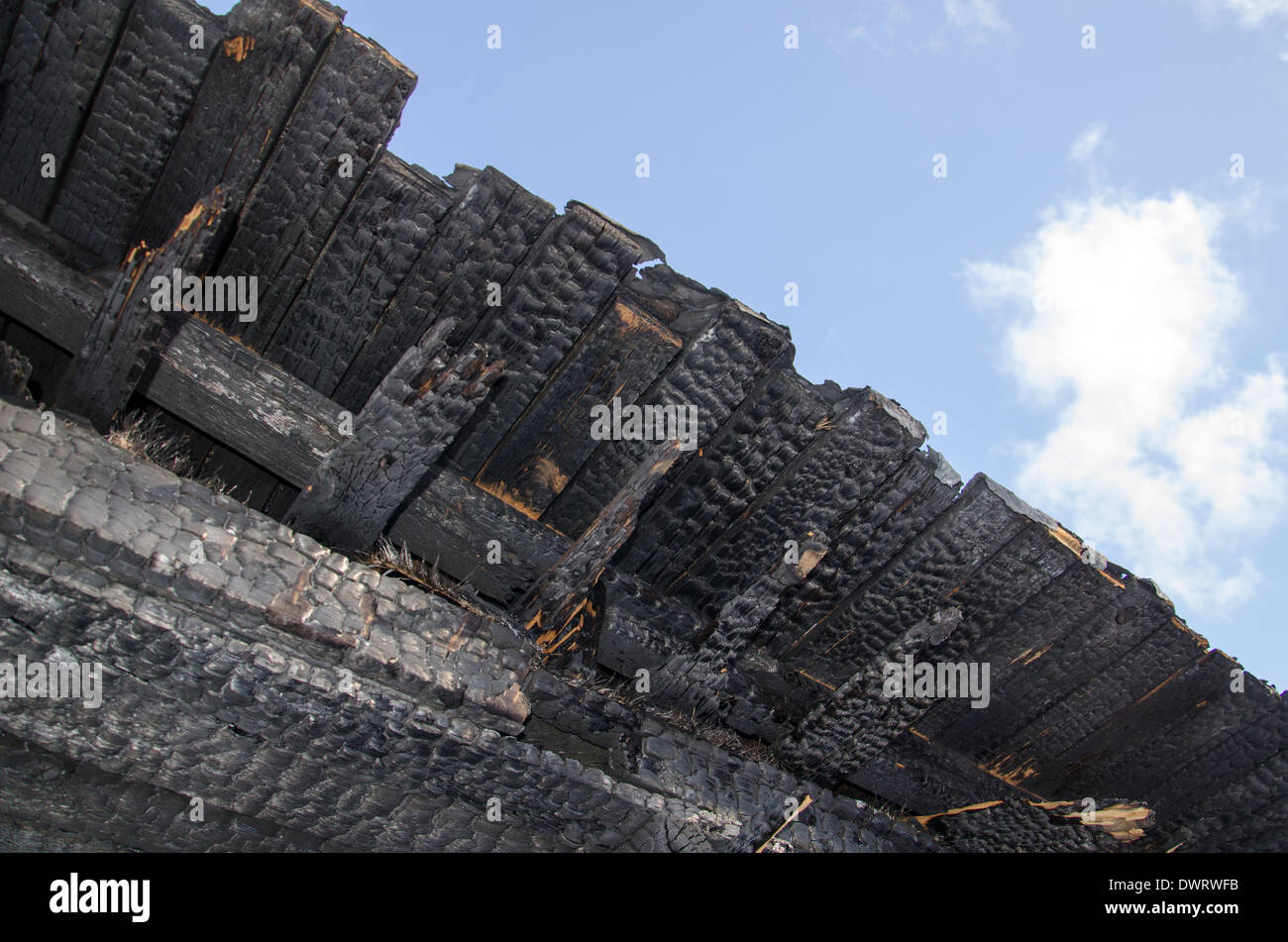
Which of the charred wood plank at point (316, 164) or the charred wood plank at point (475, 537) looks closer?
the charred wood plank at point (316, 164)

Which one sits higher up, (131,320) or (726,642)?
(131,320)

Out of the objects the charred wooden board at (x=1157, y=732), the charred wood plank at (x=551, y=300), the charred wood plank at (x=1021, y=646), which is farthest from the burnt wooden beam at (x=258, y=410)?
the charred wooden board at (x=1157, y=732)

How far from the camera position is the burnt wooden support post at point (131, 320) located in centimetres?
Result: 365

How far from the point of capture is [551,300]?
428cm

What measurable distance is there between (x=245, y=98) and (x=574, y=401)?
2.00 m

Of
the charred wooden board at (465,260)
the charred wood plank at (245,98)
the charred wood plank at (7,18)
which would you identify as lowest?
the charred wooden board at (465,260)

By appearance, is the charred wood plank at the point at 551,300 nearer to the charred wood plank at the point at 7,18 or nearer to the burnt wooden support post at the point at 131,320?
the burnt wooden support post at the point at 131,320

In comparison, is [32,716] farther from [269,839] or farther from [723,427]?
[723,427]

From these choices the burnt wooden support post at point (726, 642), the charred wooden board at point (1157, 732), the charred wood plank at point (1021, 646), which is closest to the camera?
the burnt wooden support post at point (726, 642)

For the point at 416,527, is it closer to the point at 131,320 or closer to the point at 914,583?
the point at 131,320

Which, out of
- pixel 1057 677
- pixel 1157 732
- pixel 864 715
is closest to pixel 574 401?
pixel 864 715

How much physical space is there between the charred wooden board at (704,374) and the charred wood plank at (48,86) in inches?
101

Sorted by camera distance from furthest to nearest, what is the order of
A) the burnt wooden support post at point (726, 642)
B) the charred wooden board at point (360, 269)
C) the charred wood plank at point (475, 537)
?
the burnt wooden support post at point (726, 642) → the charred wood plank at point (475, 537) → the charred wooden board at point (360, 269)

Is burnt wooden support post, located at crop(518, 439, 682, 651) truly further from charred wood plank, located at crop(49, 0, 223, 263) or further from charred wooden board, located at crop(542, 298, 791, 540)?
charred wood plank, located at crop(49, 0, 223, 263)
